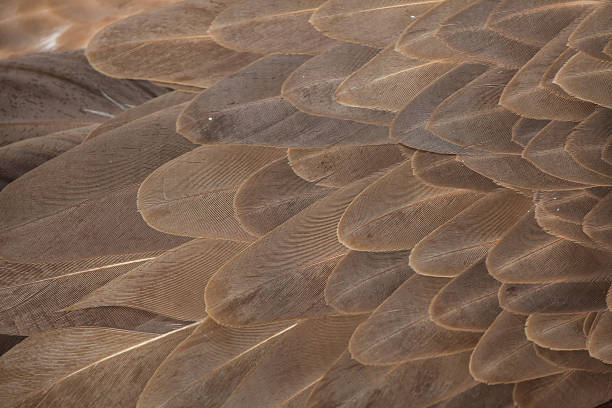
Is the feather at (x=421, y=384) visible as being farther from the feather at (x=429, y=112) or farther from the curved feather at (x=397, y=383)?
the feather at (x=429, y=112)

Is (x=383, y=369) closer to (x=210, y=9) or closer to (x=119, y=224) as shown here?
(x=119, y=224)

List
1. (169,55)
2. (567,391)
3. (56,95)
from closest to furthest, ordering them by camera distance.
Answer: (567,391)
(169,55)
(56,95)

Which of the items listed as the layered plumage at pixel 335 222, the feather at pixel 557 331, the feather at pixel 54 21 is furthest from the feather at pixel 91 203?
the feather at pixel 54 21

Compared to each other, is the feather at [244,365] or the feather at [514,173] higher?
the feather at [514,173]

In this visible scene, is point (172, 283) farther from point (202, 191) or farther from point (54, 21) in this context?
point (54, 21)

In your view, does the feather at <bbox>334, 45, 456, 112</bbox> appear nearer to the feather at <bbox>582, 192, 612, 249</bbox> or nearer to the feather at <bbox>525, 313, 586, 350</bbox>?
the feather at <bbox>582, 192, 612, 249</bbox>

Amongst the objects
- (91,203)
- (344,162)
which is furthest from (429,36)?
(91,203)
